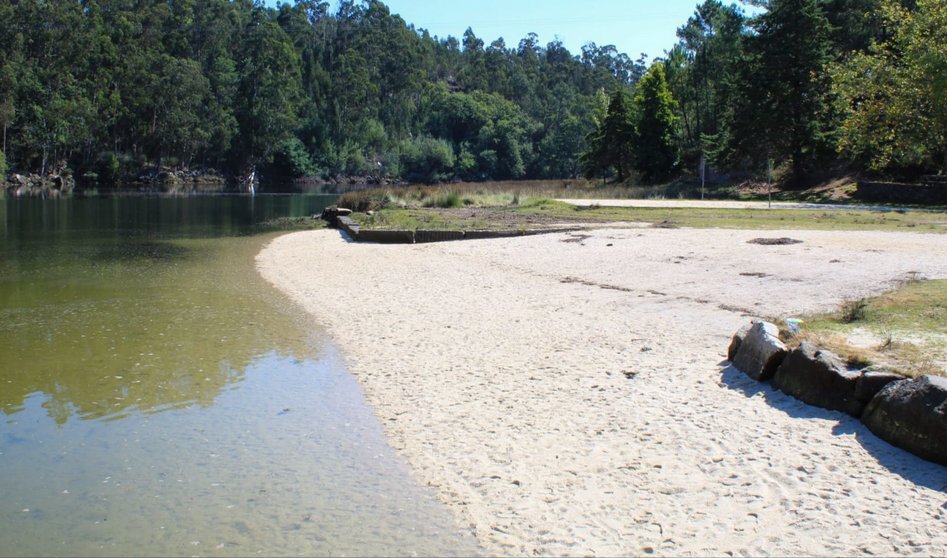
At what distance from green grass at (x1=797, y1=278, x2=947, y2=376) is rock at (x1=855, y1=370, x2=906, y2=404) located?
7.4 inches

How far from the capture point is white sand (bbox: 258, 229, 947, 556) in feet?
17.8

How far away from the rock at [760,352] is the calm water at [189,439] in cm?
394

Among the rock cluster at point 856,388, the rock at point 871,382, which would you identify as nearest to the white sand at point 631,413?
the rock cluster at point 856,388

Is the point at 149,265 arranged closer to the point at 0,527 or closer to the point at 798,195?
the point at 0,527

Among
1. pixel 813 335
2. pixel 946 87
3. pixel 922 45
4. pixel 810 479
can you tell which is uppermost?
pixel 922 45

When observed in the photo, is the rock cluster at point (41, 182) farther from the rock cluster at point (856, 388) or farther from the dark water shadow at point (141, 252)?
the rock cluster at point (856, 388)

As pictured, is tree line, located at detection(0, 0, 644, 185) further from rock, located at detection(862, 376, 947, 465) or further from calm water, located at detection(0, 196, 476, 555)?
rock, located at detection(862, 376, 947, 465)

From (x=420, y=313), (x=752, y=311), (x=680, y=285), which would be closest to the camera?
(x=752, y=311)

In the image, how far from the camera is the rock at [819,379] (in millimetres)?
7191

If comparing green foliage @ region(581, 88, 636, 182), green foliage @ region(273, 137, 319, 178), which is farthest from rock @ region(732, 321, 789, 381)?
green foliage @ region(273, 137, 319, 178)

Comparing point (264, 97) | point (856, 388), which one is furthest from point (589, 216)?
point (264, 97)

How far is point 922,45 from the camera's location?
95.5 feet

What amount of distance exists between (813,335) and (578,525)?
14.6 feet

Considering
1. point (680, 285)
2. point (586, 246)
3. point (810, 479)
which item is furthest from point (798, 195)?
point (810, 479)
